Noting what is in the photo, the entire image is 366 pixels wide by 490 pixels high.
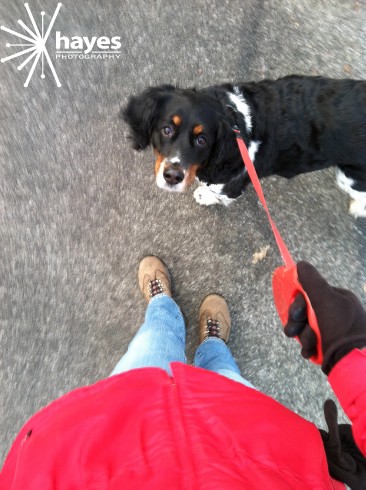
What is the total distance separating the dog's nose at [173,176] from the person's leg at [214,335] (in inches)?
37.1

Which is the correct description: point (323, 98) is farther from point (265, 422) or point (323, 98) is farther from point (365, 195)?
point (265, 422)

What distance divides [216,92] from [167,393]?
178cm

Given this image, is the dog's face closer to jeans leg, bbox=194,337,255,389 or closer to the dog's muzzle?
the dog's muzzle

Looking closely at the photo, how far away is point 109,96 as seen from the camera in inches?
120

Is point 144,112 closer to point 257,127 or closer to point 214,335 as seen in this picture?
point 257,127

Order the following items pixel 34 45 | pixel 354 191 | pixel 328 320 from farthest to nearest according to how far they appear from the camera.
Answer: pixel 34 45 < pixel 354 191 < pixel 328 320

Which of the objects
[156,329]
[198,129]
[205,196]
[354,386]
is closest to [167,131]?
[198,129]

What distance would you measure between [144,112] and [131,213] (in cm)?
80

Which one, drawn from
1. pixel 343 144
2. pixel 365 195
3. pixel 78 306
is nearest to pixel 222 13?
pixel 343 144

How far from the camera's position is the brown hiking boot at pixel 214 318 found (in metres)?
2.62

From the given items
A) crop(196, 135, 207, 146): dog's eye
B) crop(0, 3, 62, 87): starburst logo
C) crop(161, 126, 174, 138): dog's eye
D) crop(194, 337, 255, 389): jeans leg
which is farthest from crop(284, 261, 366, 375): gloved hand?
crop(0, 3, 62, 87): starburst logo

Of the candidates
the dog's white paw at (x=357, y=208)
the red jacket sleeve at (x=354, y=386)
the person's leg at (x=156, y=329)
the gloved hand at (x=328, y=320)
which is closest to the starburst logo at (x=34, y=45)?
Answer: the person's leg at (x=156, y=329)

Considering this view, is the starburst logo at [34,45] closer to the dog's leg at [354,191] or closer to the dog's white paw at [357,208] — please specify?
the dog's leg at [354,191]

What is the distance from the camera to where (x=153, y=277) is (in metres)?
2.71
